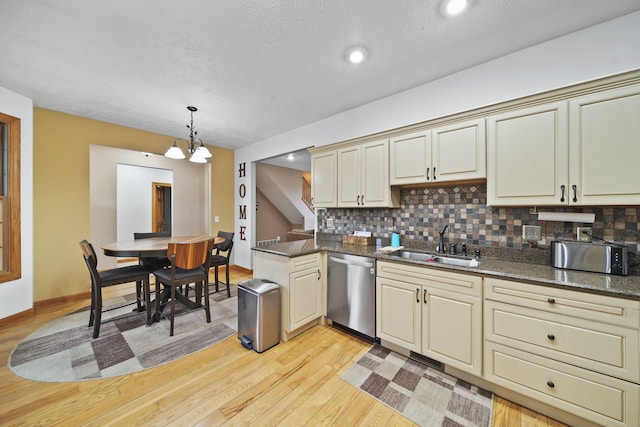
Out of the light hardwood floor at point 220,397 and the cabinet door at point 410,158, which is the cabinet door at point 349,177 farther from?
the light hardwood floor at point 220,397

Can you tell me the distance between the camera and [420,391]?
1762 millimetres

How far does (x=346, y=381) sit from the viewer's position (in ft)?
6.14

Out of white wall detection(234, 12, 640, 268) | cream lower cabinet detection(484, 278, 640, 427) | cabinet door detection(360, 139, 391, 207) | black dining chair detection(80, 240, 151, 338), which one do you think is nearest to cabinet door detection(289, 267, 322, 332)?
cabinet door detection(360, 139, 391, 207)

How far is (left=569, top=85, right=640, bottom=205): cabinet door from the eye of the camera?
4.91 ft

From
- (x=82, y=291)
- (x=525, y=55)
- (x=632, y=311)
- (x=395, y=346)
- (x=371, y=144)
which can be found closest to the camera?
(x=632, y=311)

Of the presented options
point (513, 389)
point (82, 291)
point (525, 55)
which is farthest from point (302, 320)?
point (82, 291)

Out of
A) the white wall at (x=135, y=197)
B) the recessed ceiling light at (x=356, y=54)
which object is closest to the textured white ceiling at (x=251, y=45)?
the recessed ceiling light at (x=356, y=54)

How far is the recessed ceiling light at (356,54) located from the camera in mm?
2002

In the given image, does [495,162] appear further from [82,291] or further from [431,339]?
[82,291]

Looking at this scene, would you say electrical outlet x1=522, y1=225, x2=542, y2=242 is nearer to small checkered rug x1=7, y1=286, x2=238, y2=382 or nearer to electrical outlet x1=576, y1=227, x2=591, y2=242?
electrical outlet x1=576, y1=227, x2=591, y2=242

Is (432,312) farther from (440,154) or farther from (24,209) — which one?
(24,209)

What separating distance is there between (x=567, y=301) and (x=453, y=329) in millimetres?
715

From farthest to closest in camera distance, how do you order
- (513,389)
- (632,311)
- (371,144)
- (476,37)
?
(371,144), (476,37), (513,389), (632,311)

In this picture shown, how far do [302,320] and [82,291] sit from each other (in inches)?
138
